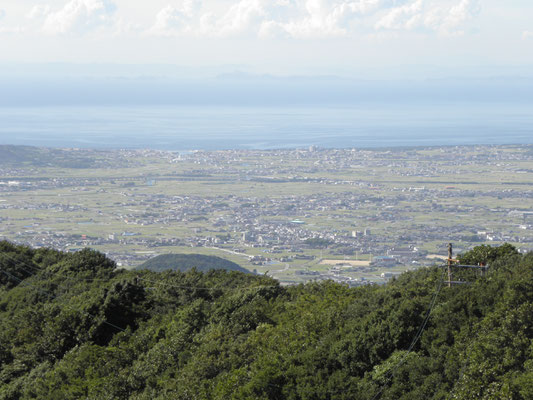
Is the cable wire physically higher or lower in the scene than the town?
higher

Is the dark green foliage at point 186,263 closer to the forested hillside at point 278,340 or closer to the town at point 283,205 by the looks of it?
the town at point 283,205

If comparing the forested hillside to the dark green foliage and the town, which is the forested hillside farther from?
the town

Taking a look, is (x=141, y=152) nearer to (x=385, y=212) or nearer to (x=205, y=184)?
(x=205, y=184)

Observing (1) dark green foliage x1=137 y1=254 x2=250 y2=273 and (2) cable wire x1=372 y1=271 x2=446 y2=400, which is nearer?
(2) cable wire x1=372 y1=271 x2=446 y2=400

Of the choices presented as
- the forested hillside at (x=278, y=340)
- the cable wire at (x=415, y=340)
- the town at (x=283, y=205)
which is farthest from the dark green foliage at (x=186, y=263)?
the cable wire at (x=415, y=340)

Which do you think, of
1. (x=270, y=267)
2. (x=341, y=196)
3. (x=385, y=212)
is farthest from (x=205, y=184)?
(x=270, y=267)

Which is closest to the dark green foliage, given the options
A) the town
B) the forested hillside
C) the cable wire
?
the town

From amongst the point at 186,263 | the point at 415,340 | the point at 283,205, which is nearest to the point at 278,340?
the point at 415,340

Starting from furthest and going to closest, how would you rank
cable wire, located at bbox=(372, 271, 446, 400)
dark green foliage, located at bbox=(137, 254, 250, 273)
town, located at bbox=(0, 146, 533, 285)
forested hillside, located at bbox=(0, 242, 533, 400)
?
town, located at bbox=(0, 146, 533, 285) → dark green foliage, located at bbox=(137, 254, 250, 273) → cable wire, located at bbox=(372, 271, 446, 400) → forested hillside, located at bbox=(0, 242, 533, 400)

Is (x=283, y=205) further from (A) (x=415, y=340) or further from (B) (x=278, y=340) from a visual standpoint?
(A) (x=415, y=340)

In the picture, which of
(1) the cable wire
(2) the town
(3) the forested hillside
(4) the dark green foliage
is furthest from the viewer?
(2) the town
